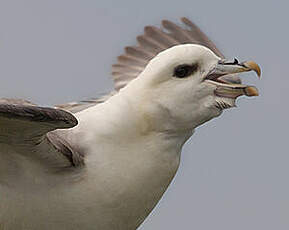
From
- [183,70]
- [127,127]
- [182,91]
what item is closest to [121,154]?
[127,127]

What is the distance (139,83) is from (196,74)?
1.30ft

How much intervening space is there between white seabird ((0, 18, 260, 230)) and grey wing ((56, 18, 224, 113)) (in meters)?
2.33

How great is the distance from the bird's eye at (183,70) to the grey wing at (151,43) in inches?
94.6

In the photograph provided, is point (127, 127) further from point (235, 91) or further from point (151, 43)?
point (151, 43)

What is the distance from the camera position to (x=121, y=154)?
7.91 metres

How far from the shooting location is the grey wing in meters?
10.5

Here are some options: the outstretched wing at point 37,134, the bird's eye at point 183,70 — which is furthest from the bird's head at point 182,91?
the outstretched wing at point 37,134

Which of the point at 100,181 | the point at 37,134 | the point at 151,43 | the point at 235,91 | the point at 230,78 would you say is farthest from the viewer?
the point at 151,43

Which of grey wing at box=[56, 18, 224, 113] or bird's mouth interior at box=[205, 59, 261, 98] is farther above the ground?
bird's mouth interior at box=[205, 59, 261, 98]

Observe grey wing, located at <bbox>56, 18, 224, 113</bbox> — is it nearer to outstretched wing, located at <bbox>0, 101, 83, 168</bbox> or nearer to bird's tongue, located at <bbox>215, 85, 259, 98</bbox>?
bird's tongue, located at <bbox>215, 85, 259, 98</bbox>

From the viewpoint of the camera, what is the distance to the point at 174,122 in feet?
26.0

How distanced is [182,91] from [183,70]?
15cm

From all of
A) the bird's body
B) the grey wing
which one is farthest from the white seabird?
the grey wing

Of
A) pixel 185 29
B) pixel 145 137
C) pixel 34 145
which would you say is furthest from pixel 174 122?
pixel 185 29
